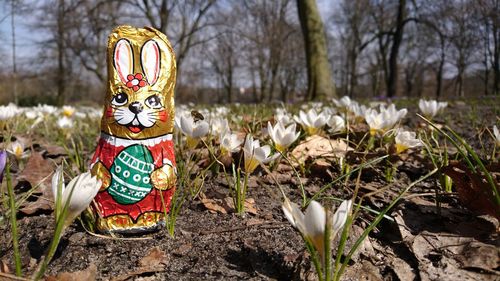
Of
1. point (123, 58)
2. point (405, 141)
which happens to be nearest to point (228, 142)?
point (123, 58)

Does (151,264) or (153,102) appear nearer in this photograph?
(151,264)

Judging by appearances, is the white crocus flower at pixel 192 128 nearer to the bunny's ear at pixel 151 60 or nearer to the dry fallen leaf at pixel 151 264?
the bunny's ear at pixel 151 60

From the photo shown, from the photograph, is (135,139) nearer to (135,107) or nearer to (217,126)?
(135,107)

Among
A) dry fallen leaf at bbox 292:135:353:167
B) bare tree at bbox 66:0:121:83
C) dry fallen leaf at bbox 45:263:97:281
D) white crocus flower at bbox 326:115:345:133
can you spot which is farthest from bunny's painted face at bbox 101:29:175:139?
bare tree at bbox 66:0:121:83

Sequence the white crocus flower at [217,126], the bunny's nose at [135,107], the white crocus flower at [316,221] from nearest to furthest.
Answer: the white crocus flower at [316,221], the bunny's nose at [135,107], the white crocus flower at [217,126]

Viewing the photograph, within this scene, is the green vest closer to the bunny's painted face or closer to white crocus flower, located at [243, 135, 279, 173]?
the bunny's painted face

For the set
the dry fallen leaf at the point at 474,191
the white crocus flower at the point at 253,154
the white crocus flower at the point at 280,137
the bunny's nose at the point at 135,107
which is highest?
the bunny's nose at the point at 135,107

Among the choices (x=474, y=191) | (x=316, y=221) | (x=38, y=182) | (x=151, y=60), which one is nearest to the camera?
(x=316, y=221)

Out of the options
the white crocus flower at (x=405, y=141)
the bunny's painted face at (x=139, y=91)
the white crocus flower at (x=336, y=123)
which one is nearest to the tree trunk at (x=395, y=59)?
the white crocus flower at (x=336, y=123)
